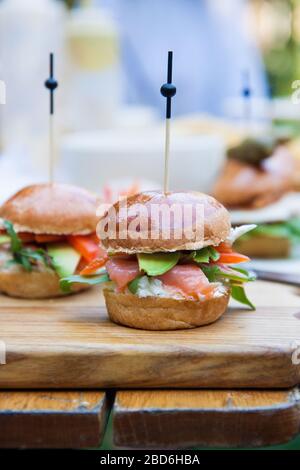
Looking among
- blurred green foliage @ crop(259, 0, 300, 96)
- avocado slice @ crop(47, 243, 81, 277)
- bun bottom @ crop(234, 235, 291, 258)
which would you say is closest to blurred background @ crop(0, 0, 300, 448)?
bun bottom @ crop(234, 235, 291, 258)

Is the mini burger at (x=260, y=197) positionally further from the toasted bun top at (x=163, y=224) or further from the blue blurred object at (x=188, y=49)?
the blue blurred object at (x=188, y=49)

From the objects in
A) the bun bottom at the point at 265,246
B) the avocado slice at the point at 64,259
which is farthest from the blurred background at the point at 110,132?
the avocado slice at the point at 64,259

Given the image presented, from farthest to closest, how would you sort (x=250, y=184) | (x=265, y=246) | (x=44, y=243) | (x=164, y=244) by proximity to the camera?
(x=250, y=184) < (x=265, y=246) < (x=44, y=243) < (x=164, y=244)

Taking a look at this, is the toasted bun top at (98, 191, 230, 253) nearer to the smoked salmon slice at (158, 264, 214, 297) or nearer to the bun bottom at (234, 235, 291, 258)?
the smoked salmon slice at (158, 264, 214, 297)

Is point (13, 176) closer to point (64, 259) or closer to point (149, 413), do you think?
point (64, 259)

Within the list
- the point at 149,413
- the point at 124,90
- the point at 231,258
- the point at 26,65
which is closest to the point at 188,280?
the point at 231,258

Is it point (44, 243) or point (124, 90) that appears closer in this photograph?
point (44, 243)
